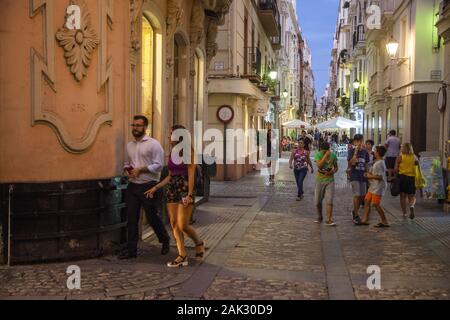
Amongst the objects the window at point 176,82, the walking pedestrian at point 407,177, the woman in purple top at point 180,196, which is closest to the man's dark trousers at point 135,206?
the woman in purple top at point 180,196

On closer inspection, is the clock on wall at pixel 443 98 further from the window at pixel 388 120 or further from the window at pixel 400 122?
the window at pixel 388 120

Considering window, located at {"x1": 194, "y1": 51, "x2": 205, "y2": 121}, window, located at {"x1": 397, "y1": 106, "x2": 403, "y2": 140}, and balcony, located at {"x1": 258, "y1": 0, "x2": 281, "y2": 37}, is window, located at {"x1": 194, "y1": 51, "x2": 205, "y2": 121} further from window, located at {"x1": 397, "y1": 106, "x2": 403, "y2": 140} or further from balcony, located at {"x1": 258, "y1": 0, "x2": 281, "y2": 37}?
balcony, located at {"x1": 258, "y1": 0, "x2": 281, "y2": 37}

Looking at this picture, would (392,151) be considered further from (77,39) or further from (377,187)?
(77,39)

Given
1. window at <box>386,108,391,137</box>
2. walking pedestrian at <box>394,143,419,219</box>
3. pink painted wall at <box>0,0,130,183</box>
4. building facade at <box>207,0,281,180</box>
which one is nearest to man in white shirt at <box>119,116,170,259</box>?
pink painted wall at <box>0,0,130,183</box>

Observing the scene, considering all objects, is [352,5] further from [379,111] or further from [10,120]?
[10,120]

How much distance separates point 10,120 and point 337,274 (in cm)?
443

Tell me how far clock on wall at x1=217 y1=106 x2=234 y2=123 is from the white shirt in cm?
1365

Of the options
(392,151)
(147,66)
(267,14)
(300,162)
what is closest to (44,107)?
(147,66)

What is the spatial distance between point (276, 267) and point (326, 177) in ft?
14.3

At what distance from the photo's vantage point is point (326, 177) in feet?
38.2

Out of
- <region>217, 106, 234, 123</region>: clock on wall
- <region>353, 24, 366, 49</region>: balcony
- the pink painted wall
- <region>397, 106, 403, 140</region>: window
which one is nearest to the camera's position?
the pink painted wall

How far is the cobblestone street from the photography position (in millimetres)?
6352

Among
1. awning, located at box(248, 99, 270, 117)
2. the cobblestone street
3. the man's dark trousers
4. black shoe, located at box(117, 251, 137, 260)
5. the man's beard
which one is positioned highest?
awning, located at box(248, 99, 270, 117)

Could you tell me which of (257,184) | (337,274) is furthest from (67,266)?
(257,184)
